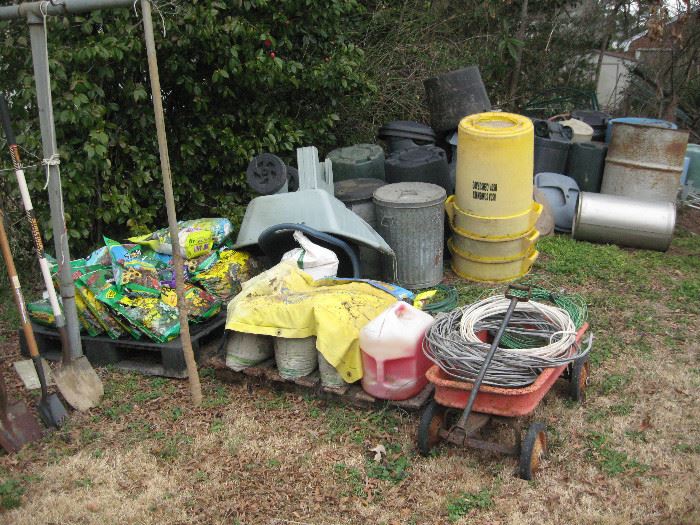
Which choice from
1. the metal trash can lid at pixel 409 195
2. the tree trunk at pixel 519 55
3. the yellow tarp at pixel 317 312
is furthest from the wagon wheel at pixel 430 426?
the tree trunk at pixel 519 55

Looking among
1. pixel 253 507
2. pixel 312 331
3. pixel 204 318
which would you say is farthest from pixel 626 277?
pixel 253 507

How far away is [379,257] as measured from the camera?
19.5ft

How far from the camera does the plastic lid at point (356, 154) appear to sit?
666cm

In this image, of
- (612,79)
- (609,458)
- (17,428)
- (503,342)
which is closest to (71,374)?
(17,428)

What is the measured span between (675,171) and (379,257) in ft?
10.7

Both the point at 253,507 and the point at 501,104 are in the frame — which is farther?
the point at 501,104

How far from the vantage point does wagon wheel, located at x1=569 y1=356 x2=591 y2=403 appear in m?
4.17

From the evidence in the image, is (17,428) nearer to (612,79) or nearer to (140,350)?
(140,350)

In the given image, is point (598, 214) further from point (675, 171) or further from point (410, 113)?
point (410, 113)

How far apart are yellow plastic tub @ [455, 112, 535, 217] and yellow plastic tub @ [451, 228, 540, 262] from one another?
243 millimetres

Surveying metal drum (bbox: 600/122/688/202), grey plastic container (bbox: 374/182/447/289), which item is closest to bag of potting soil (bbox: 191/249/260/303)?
grey plastic container (bbox: 374/182/447/289)

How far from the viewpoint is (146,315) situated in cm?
469

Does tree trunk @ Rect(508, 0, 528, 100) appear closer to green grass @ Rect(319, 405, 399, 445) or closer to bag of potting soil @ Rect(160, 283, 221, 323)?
bag of potting soil @ Rect(160, 283, 221, 323)

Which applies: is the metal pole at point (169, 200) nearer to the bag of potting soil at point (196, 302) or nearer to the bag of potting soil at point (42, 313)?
the bag of potting soil at point (196, 302)
